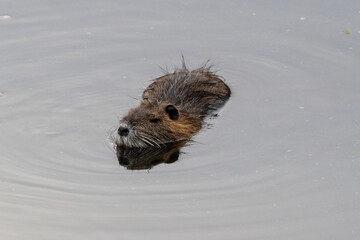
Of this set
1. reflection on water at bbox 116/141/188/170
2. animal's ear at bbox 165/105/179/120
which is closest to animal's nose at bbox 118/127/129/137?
reflection on water at bbox 116/141/188/170

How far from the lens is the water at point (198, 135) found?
8055 millimetres

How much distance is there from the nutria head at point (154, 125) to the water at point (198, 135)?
0.20 meters

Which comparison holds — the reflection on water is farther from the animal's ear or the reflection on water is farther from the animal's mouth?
the animal's ear

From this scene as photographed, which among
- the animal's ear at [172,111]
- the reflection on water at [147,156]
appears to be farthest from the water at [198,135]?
the animal's ear at [172,111]

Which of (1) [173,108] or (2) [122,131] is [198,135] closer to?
(1) [173,108]

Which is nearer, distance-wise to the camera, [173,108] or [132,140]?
[132,140]

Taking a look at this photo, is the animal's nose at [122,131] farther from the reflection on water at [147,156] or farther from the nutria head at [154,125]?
the reflection on water at [147,156]

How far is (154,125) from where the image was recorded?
9.81m

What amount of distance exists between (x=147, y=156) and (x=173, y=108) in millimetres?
640

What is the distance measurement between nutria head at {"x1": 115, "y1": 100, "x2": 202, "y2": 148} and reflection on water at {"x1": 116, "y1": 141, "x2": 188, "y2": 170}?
0.06 m

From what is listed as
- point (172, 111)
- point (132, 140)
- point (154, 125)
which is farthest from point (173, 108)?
point (132, 140)

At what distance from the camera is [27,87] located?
10758 mm

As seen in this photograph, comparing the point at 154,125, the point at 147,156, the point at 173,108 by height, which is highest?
the point at 173,108

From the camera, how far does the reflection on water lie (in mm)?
9319
